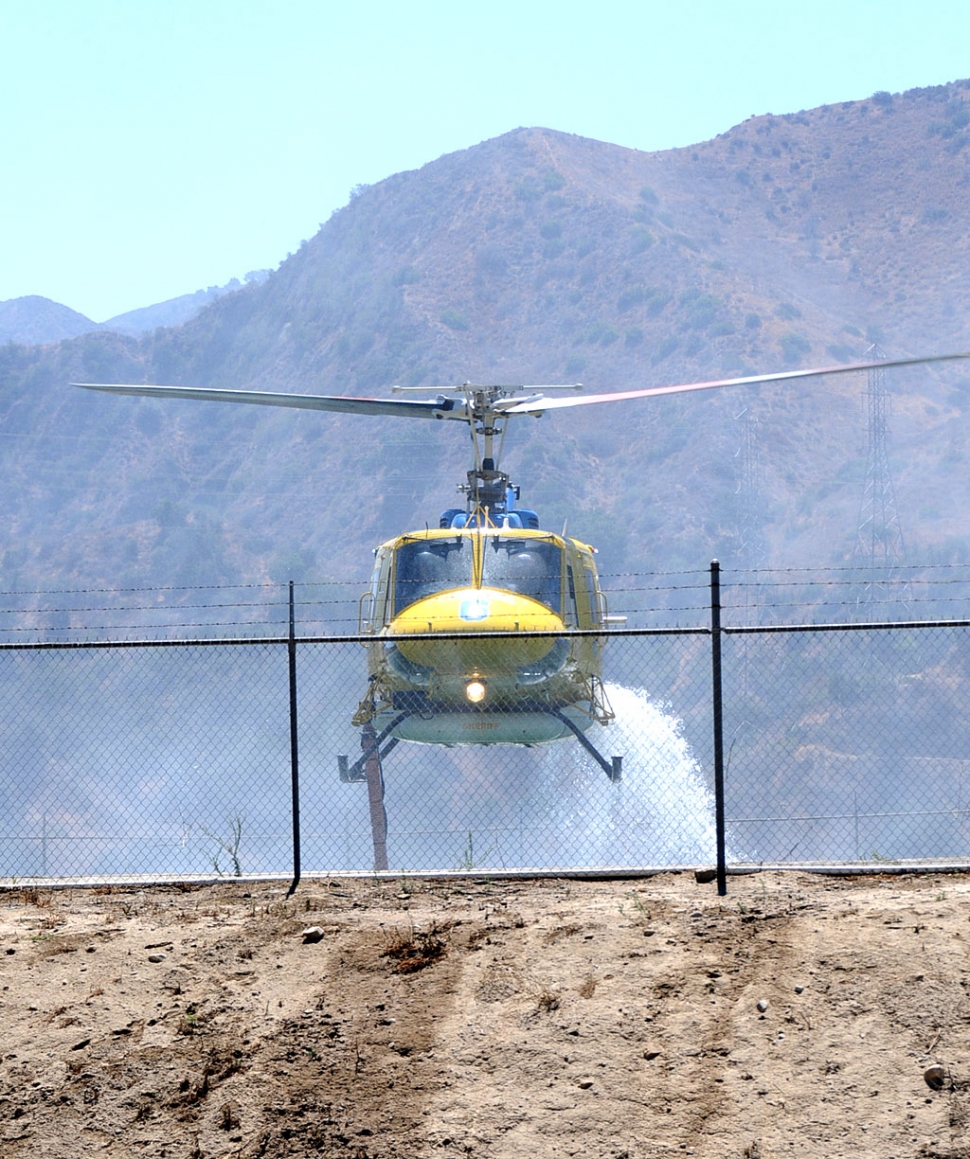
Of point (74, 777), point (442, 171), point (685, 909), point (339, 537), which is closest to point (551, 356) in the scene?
point (339, 537)

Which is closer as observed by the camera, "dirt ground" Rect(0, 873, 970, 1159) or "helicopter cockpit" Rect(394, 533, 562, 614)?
"dirt ground" Rect(0, 873, 970, 1159)

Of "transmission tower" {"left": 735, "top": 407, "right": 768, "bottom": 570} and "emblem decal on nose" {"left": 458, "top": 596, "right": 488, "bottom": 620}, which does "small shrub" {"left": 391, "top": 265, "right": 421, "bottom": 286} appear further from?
"emblem decal on nose" {"left": 458, "top": 596, "right": 488, "bottom": 620}

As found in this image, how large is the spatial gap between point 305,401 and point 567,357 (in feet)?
399

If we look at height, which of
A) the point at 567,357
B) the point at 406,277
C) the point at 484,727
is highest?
the point at 406,277

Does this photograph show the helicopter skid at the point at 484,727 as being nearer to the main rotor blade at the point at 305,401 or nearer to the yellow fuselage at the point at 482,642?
the yellow fuselage at the point at 482,642

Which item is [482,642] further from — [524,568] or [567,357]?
[567,357]

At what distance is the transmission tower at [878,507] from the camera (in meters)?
86.3

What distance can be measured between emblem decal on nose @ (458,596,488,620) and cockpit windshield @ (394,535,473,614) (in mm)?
654

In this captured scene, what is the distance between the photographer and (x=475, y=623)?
12289mm

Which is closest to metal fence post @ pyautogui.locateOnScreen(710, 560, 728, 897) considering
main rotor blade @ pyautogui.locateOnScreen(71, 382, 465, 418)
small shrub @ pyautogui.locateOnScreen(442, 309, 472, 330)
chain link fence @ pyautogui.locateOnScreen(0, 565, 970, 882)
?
main rotor blade @ pyautogui.locateOnScreen(71, 382, 465, 418)

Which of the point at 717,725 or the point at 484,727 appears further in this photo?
the point at 484,727

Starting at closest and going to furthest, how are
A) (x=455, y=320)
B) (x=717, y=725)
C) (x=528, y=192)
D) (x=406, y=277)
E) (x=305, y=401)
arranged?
(x=717, y=725)
(x=305, y=401)
(x=455, y=320)
(x=406, y=277)
(x=528, y=192)

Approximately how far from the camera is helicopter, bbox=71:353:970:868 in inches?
494

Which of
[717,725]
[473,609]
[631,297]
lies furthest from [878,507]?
[717,725]
